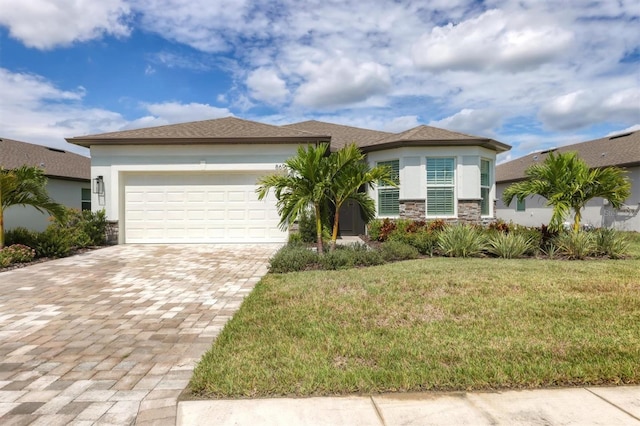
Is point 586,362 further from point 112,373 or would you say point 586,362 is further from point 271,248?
point 271,248

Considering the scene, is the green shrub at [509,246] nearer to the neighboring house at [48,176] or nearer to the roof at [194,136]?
the roof at [194,136]

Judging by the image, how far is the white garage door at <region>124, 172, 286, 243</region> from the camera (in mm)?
13578

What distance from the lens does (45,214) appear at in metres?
16.5

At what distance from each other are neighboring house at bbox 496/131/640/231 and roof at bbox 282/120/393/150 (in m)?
7.92

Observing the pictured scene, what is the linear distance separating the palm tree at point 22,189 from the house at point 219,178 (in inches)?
110

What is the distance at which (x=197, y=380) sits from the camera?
308 cm

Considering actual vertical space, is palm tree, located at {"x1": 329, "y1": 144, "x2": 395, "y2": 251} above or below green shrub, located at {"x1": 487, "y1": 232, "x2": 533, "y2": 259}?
above

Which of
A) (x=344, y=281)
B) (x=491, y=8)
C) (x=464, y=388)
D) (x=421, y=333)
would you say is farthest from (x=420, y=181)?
(x=464, y=388)

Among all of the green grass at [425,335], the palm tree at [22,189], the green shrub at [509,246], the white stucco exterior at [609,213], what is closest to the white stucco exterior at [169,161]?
the palm tree at [22,189]

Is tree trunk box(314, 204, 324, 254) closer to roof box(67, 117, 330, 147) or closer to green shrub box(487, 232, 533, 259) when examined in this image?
roof box(67, 117, 330, 147)

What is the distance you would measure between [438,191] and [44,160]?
18742mm

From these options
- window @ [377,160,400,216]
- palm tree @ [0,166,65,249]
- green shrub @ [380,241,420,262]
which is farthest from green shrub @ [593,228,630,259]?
palm tree @ [0,166,65,249]

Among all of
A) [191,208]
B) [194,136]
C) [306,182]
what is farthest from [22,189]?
[306,182]

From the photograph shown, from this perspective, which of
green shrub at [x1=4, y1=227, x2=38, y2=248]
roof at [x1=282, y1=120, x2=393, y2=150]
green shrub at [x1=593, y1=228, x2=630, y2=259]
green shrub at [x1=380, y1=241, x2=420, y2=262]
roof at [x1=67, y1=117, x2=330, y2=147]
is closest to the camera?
green shrub at [x1=380, y1=241, x2=420, y2=262]
